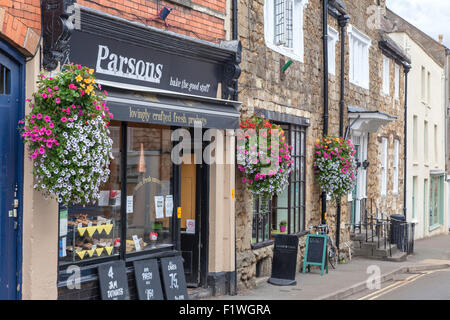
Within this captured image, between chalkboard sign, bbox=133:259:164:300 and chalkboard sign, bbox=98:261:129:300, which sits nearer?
chalkboard sign, bbox=98:261:129:300

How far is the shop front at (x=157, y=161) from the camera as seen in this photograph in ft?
26.1

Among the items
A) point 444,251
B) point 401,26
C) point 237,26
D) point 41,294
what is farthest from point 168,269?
point 401,26

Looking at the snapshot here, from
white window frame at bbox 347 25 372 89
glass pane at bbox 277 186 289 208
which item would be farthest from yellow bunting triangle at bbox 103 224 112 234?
white window frame at bbox 347 25 372 89

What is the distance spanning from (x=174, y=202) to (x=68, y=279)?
2.64m

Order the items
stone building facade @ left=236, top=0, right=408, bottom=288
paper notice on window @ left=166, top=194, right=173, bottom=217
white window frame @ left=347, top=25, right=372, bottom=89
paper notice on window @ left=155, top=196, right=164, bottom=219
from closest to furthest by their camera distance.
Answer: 1. paper notice on window @ left=155, top=196, right=164, bottom=219
2. paper notice on window @ left=166, top=194, right=173, bottom=217
3. stone building facade @ left=236, top=0, right=408, bottom=288
4. white window frame @ left=347, top=25, right=372, bottom=89

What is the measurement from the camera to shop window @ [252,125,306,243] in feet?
40.5

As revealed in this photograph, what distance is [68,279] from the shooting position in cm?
764

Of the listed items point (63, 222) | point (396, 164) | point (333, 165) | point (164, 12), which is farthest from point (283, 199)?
point (396, 164)

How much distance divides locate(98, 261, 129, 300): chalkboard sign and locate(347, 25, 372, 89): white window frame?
1132 centimetres

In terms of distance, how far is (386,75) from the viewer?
72.4ft

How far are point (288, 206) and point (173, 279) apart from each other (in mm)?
4696

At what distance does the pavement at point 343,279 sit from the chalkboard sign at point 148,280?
1.37 metres

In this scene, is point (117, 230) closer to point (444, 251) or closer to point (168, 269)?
point (168, 269)

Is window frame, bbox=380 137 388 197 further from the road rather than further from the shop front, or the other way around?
the shop front
